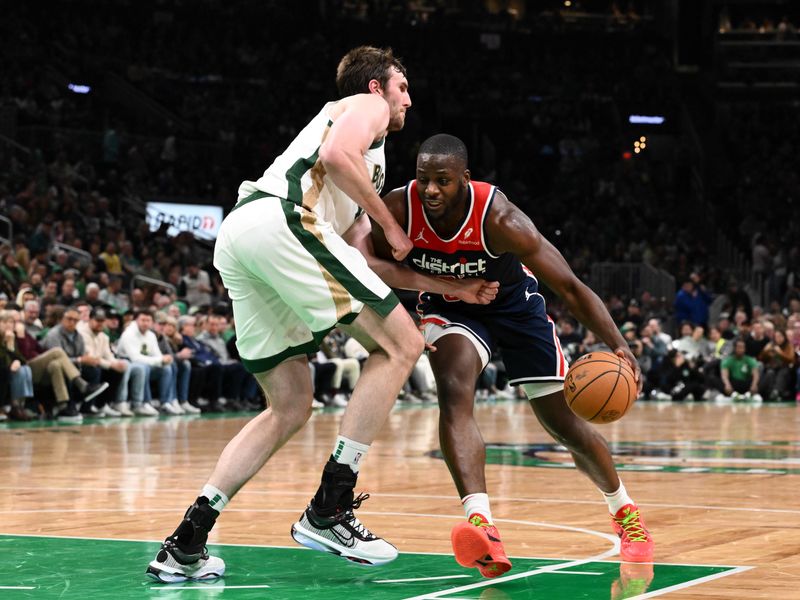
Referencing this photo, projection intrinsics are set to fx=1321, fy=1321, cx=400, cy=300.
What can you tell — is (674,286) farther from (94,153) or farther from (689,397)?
(94,153)

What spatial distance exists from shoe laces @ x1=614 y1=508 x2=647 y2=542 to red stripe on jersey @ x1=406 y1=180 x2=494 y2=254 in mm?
1271

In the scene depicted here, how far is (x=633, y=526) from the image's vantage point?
5.46 m

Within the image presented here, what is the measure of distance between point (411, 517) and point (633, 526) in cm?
158

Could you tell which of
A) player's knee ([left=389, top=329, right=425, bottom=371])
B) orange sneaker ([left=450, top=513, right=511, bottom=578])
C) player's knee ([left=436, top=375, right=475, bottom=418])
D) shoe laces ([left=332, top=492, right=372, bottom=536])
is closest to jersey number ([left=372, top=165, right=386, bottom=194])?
player's knee ([left=389, top=329, right=425, bottom=371])

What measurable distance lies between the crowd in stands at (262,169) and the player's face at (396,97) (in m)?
9.29

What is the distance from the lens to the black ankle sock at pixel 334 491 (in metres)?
4.96

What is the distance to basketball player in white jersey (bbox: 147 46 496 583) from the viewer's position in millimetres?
4875

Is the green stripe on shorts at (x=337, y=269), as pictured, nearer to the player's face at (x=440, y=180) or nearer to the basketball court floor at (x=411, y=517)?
the player's face at (x=440, y=180)

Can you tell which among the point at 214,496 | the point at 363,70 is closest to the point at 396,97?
the point at 363,70

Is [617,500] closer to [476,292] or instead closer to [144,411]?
[476,292]

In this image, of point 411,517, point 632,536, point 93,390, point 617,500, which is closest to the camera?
point 632,536

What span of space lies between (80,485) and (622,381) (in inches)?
171

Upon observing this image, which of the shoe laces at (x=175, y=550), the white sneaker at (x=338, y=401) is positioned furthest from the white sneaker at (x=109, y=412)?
the shoe laces at (x=175, y=550)

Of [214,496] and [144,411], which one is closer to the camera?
[214,496]
